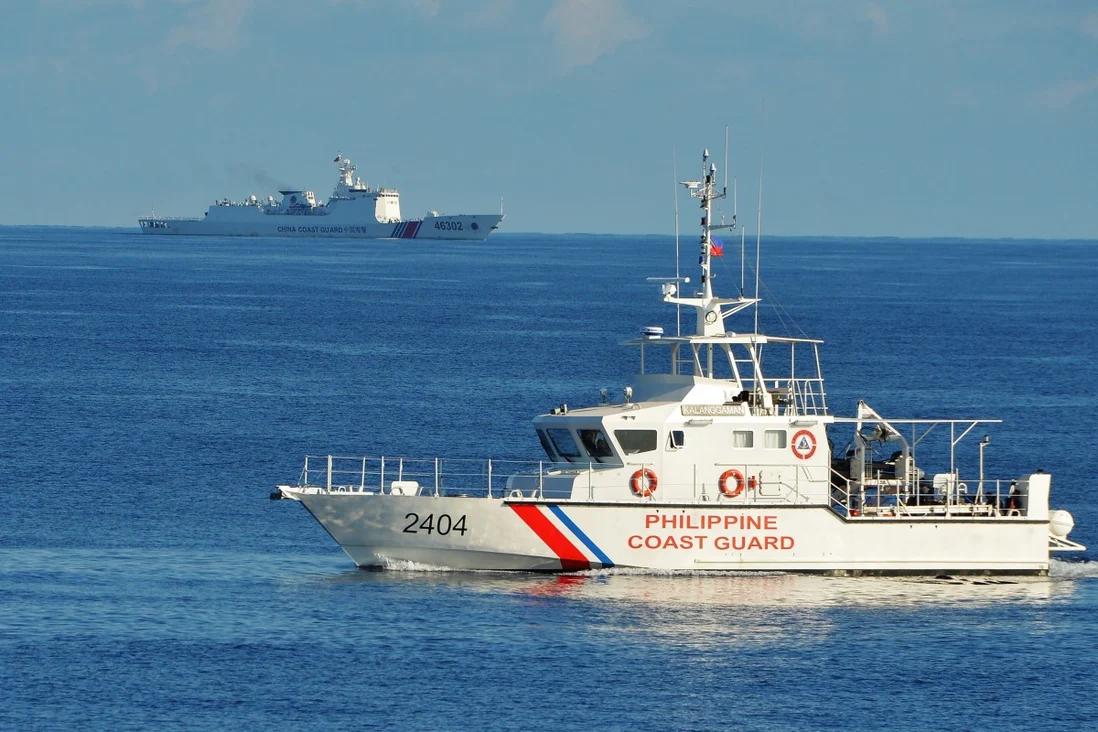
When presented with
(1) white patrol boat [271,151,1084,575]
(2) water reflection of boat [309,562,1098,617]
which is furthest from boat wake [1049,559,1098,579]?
(1) white patrol boat [271,151,1084,575]

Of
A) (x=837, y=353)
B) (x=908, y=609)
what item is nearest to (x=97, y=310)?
(x=837, y=353)

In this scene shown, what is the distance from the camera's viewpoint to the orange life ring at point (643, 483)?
34.3m

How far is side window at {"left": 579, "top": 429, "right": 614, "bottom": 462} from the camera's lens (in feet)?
113

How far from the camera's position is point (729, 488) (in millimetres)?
34375

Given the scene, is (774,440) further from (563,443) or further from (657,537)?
(563,443)

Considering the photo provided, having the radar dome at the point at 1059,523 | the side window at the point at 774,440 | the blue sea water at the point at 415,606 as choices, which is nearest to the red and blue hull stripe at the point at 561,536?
the blue sea water at the point at 415,606

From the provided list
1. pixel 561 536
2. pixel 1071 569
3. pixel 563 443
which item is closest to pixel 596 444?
pixel 563 443

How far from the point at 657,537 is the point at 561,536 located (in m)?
1.80

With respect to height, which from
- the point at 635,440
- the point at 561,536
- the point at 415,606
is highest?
the point at 635,440

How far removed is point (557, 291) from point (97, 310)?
47085 millimetres

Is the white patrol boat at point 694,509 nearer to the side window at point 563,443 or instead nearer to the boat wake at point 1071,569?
the side window at point 563,443

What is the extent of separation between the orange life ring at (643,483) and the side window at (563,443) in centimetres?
127

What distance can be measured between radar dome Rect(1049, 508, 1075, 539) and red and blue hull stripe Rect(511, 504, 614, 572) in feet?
29.0

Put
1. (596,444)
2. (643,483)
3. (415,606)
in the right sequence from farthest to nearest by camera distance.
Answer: (596,444) < (643,483) < (415,606)
